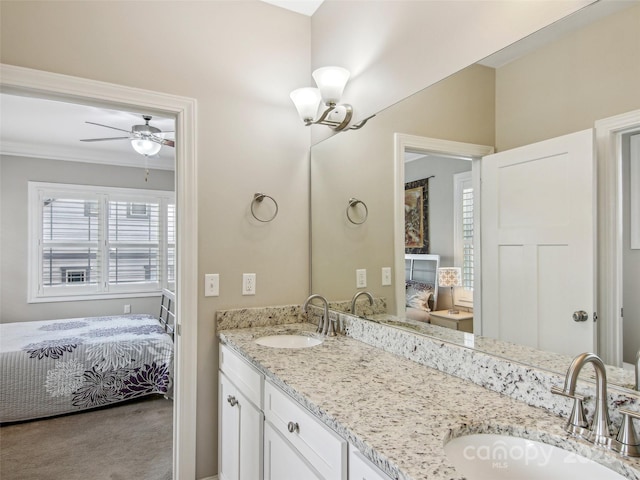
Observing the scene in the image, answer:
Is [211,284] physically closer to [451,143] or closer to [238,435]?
[238,435]

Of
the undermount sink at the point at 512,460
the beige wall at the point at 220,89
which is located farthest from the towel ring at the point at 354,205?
the undermount sink at the point at 512,460

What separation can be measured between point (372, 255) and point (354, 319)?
34 cm

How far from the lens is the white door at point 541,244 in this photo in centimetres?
110

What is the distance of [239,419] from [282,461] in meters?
0.48

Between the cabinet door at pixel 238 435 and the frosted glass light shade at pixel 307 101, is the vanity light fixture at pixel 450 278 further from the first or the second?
the frosted glass light shade at pixel 307 101

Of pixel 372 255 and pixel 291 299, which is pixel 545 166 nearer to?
pixel 372 255

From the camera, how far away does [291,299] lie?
2406 mm

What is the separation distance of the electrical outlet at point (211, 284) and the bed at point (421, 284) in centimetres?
101

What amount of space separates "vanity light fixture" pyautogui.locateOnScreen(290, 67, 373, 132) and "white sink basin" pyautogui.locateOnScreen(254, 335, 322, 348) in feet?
3.73

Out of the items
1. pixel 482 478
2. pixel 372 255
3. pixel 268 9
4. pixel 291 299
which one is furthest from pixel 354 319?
A: pixel 268 9

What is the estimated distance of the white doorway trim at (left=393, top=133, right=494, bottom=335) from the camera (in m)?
1.42

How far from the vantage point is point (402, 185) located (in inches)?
71.2

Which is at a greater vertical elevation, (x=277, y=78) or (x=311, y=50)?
(x=311, y=50)

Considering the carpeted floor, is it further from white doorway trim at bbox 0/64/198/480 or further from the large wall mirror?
the large wall mirror
